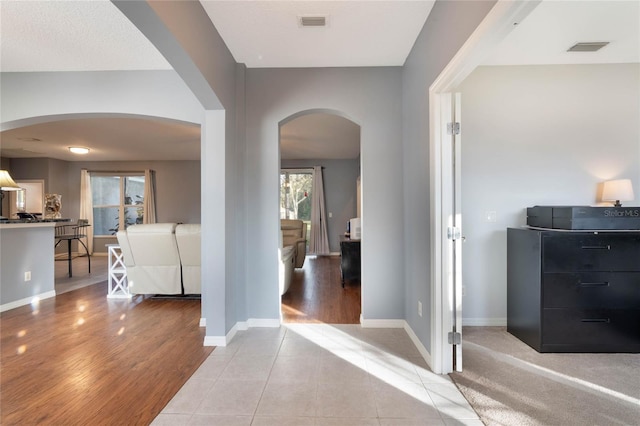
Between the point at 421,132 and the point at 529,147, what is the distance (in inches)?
54.7

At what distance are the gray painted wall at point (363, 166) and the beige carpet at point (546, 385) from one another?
95 cm

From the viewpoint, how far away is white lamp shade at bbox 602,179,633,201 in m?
2.70

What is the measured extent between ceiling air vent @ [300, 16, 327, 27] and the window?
7785 mm

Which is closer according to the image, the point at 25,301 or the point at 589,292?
the point at 589,292

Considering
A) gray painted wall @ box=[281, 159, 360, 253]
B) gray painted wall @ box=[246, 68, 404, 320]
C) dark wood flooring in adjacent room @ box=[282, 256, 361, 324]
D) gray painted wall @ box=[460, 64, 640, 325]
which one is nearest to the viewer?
gray painted wall @ box=[460, 64, 640, 325]

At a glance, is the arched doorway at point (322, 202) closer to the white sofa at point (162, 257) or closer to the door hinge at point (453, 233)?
the white sofa at point (162, 257)

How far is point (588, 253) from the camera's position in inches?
95.3

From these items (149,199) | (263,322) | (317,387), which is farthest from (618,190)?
(149,199)

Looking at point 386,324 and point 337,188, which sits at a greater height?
point 337,188

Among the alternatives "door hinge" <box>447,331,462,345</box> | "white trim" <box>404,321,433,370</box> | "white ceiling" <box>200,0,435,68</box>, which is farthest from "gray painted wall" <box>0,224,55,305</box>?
"door hinge" <box>447,331,462,345</box>

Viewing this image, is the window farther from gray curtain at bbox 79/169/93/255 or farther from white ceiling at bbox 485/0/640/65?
white ceiling at bbox 485/0/640/65

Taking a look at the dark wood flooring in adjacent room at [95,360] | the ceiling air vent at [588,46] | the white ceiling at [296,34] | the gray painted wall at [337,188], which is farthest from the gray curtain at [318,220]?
the ceiling air vent at [588,46]

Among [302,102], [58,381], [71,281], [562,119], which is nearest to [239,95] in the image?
[302,102]

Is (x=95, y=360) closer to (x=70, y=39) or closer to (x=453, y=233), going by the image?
(x=70, y=39)
